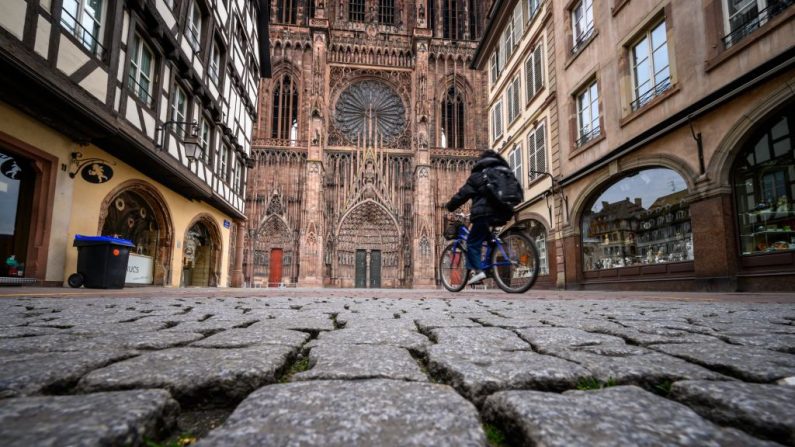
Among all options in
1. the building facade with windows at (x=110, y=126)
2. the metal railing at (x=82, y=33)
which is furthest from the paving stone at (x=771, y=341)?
the metal railing at (x=82, y=33)

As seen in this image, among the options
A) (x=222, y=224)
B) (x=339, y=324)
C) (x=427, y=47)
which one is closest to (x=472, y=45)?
(x=427, y=47)

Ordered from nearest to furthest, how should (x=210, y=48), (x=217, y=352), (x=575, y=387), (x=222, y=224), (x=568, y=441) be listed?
1. (x=568, y=441)
2. (x=575, y=387)
3. (x=217, y=352)
4. (x=210, y=48)
5. (x=222, y=224)

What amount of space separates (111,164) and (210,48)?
5.17 m

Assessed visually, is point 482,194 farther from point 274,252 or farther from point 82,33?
point 274,252

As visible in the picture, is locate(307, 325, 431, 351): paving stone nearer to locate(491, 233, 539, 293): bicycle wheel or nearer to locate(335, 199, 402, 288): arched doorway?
locate(491, 233, 539, 293): bicycle wheel

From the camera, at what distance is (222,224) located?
648 inches

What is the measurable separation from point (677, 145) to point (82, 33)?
10.9 m

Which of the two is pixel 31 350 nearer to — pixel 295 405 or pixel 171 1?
pixel 295 405

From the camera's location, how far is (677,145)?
8312 mm

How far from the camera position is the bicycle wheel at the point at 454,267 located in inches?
273

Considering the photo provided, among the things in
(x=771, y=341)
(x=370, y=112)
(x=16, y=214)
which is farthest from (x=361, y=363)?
(x=370, y=112)

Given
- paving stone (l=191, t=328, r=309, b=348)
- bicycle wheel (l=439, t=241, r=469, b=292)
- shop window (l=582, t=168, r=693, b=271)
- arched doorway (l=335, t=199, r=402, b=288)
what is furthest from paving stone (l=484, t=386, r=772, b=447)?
arched doorway (l=335, t=199, r=402, b=288)

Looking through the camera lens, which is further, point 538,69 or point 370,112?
point 370,112

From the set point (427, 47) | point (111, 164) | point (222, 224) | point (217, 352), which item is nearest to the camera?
point (217, 352)
